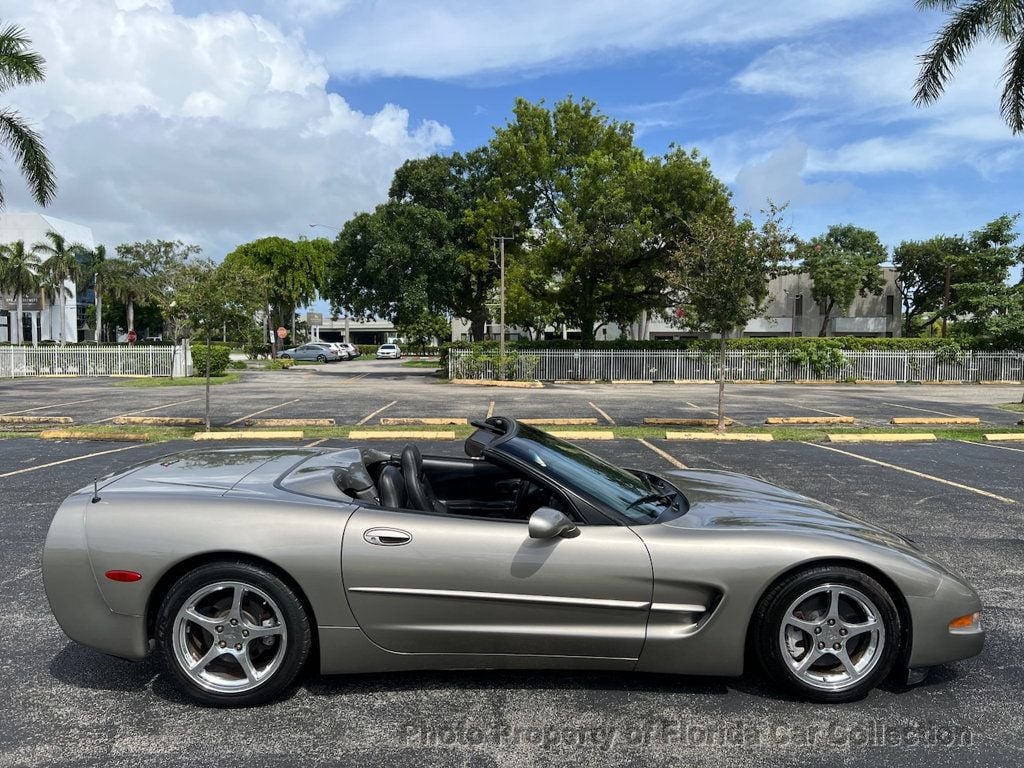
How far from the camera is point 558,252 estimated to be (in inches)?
1164

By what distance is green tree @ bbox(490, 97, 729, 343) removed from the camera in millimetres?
28891

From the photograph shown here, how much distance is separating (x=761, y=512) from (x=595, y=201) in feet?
86.9

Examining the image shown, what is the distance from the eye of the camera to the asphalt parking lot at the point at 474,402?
1633 centimetres

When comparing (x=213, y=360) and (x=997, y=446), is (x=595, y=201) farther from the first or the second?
(x=997, y=446)

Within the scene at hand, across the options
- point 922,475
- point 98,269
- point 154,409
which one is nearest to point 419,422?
point 154,409

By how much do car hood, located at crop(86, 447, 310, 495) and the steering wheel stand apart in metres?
0.70

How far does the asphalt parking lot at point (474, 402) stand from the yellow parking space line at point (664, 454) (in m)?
2.70

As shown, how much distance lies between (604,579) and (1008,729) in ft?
5.91

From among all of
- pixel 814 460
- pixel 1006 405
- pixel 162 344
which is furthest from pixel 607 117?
pixel 814 460

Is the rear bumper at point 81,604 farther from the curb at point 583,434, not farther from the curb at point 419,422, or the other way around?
the curb at point 419,422

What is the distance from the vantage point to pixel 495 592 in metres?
3.10

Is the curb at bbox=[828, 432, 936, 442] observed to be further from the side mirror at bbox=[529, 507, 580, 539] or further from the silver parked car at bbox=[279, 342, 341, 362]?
the silver parked car at bbox=[279, 342, 341, 362]

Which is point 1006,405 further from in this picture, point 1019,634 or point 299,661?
point 299,661

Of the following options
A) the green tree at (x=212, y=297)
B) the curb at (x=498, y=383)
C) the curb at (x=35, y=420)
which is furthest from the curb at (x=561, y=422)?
the curb at (x=498, y=383)
